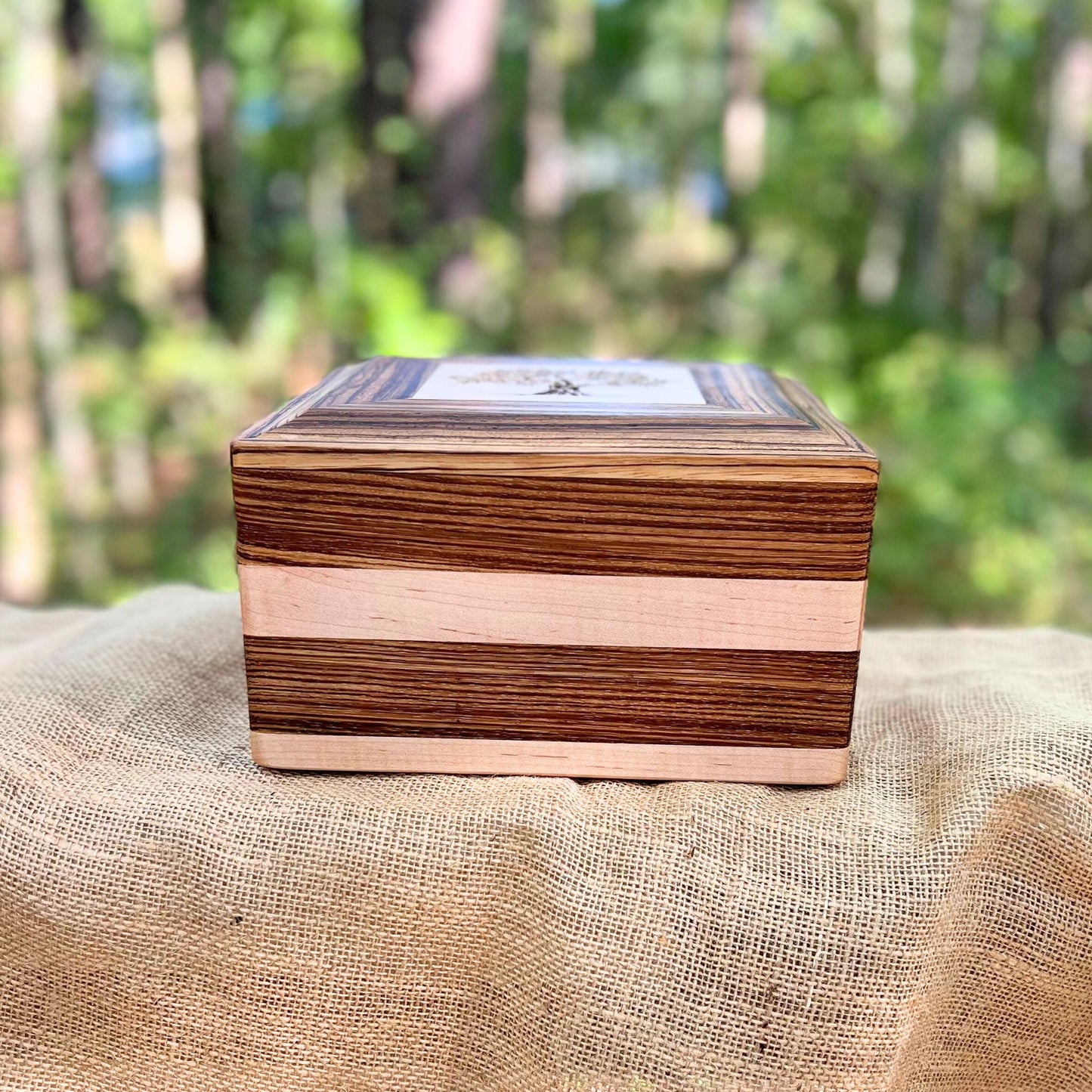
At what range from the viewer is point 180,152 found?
4.44 meters

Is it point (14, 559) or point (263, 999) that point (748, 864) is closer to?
point (263, 999)

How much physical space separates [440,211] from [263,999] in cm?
285

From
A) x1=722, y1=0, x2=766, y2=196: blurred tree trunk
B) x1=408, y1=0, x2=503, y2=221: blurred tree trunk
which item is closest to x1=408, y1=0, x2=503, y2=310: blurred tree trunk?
x1=408, y1=0, x2=503, y2=221: blurred tree trunk

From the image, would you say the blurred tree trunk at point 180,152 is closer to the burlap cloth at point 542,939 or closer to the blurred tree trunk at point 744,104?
the blurred tree trunk at point 744,104

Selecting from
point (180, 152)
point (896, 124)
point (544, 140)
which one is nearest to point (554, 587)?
point (180, 152)

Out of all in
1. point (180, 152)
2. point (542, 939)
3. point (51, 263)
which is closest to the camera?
point (542, 939)

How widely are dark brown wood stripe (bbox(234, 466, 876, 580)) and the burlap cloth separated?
0.15m

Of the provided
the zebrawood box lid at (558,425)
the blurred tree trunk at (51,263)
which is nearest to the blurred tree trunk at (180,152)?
the blurred tree trunk at (51,263)

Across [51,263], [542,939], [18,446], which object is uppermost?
[542,939]

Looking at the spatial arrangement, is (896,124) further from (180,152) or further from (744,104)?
(180,152)

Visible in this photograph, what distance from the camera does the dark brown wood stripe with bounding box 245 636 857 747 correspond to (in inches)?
26.6

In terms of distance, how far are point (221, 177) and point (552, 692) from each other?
4572mm

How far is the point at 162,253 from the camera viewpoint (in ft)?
16.1

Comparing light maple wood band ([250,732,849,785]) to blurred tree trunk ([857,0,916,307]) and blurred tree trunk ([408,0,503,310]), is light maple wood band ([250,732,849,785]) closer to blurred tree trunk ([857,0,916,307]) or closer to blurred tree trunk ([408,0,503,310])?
blurred tree trunk ([408,0,503,310])
